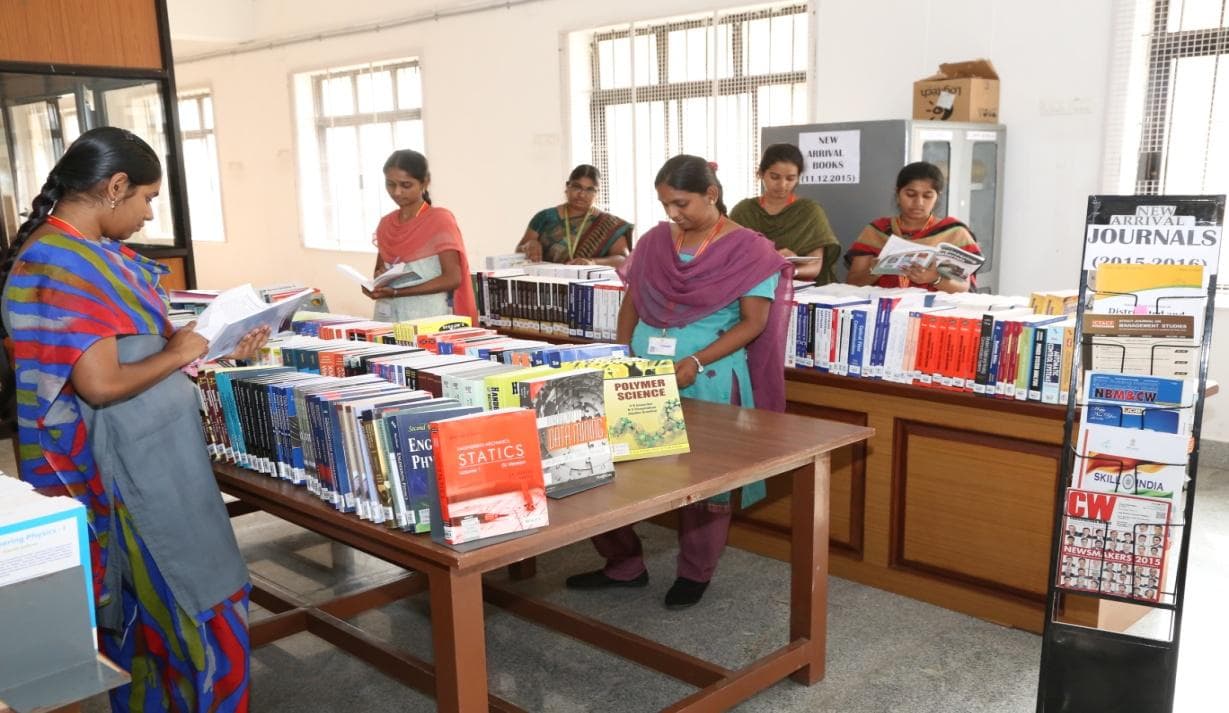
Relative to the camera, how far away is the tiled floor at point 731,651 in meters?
2.66

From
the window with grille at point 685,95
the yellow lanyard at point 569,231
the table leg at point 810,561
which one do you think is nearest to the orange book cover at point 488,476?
the table leg at point 810,561

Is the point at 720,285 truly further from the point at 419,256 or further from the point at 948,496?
the point at 419,256

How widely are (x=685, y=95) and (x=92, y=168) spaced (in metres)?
5.50

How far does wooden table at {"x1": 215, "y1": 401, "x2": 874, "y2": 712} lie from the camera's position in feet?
5.98

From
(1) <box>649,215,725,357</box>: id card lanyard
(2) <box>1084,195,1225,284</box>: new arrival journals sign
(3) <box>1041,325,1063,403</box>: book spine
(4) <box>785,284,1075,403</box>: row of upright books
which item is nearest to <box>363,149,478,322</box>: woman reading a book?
(1) <box>649,215,725,357</box>: id card lanyard

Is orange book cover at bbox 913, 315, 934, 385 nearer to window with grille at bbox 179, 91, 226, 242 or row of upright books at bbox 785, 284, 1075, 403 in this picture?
row of upright books at bbox 785, 284, 1075, 403

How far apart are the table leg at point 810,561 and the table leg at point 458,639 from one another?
106 centimetres

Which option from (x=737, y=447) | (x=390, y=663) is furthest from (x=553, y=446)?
(x=390, y=663)

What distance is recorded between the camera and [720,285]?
9.73 ft

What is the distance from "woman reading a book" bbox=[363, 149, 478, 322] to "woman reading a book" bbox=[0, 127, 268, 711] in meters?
1.83

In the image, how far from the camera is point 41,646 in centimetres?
126

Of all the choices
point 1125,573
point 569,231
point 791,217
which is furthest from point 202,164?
point 1125,573

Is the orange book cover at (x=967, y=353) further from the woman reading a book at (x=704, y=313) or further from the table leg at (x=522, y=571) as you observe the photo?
the table leg at (x=522, y=571)

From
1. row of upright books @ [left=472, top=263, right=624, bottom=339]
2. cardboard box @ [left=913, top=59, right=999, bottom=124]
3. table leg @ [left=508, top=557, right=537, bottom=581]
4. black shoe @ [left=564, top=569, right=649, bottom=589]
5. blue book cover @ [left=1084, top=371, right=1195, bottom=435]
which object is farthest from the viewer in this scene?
cardboard box @ [left=913, top=59, right=999, bottom=124]
